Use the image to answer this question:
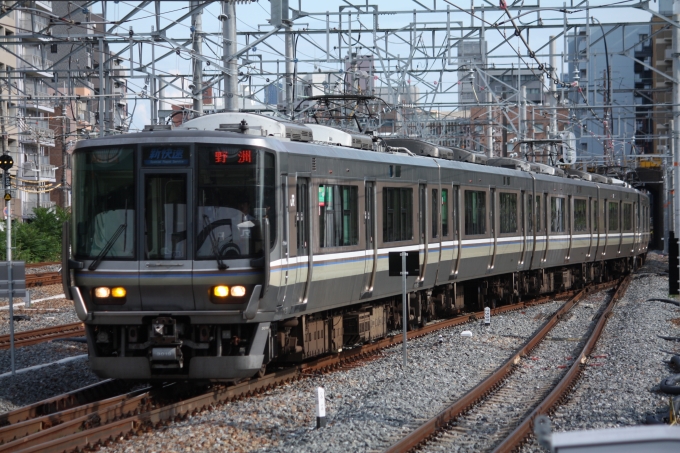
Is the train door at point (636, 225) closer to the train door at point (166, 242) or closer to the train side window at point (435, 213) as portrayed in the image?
the train side window at point (435, 213)

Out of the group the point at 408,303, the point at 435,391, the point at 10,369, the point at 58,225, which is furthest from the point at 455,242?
the point at 58,225

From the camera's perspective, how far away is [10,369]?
12.3 meters

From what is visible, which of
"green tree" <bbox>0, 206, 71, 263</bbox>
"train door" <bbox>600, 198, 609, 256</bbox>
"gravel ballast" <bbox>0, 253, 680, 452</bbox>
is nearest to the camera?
"gravel ballast" <bbox>0, 253, 680, 452</bbox>

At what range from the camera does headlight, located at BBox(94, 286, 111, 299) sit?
963cm

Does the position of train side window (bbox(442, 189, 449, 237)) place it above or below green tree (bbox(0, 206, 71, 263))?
above

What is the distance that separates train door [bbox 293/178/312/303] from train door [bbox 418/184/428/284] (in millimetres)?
4096

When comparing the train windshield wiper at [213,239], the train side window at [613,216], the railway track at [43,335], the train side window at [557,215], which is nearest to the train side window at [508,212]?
the train side window at [557,215]

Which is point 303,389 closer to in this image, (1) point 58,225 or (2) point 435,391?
(2) point 435,391

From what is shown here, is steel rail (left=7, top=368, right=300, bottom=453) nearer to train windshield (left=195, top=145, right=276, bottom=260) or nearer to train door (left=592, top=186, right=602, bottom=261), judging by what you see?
train windshield (left=195, top=145, right=276, bottom=260)

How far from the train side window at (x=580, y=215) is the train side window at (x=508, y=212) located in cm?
493

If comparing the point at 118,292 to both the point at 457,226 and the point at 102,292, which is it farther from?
the point at 457,226

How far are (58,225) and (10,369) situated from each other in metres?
28.7

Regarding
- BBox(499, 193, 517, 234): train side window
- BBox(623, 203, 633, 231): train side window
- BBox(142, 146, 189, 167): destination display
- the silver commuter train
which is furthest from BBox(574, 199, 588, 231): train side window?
BBox(142, 146, 189, 167): destination display

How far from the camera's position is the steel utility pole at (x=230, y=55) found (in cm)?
1633
